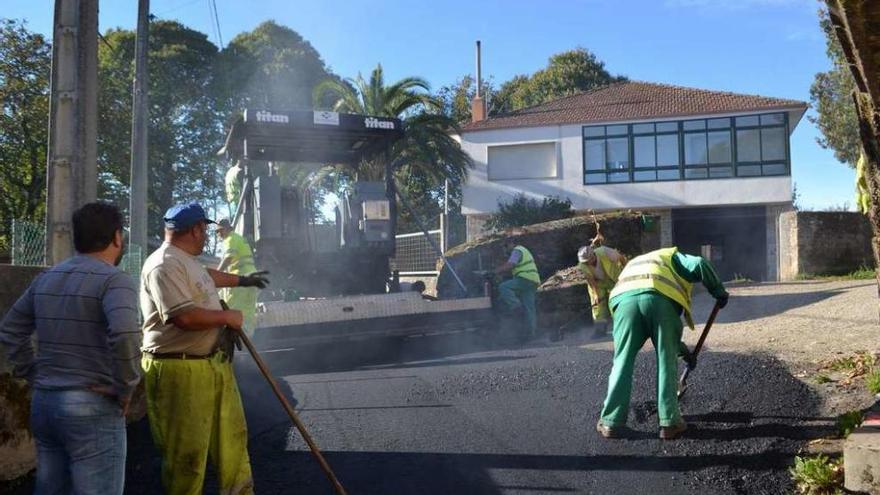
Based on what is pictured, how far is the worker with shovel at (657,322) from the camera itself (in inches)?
196

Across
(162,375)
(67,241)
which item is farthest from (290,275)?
(162,375)

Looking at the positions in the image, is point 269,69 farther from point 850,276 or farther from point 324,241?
point 324,241

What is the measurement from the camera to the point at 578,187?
26.8 metres

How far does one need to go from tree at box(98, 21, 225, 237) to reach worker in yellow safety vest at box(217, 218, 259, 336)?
1766cm

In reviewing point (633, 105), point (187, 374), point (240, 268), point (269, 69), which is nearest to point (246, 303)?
point (240, 268)

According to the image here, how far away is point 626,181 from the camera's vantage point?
86.2ft

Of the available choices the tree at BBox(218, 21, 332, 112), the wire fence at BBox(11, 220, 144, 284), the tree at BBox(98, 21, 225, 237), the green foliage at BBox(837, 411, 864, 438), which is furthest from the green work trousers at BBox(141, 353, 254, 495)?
the tree at BBox(218, 21, 332, 112)

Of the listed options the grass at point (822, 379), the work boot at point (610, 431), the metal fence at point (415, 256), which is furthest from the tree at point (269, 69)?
the work boot at point (610, 431)

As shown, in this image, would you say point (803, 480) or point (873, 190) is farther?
point (873, 190)

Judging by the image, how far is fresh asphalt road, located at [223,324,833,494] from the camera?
4.40 metres

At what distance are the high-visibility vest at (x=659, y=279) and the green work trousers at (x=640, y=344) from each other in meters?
0.05

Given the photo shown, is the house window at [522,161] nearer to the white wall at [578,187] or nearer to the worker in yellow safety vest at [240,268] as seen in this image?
the white wall at [578,187]

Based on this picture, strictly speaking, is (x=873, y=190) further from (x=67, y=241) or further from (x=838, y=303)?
(x=838, y=303)

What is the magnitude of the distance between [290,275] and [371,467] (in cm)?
445
